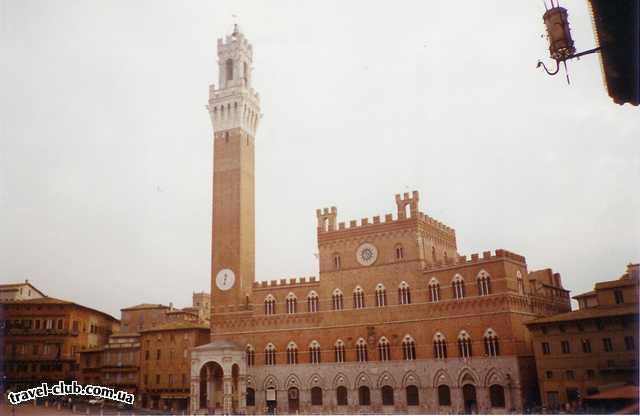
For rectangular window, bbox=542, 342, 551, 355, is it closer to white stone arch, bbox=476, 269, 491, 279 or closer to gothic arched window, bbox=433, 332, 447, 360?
white stone arch, bbox=476, 269, 491, 279

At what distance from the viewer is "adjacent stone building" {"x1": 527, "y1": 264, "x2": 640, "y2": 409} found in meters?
27.5

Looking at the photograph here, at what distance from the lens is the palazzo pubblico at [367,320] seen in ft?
108

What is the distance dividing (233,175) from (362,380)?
1864 cm

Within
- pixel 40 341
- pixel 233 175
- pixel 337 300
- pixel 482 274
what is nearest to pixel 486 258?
pixel 482 274

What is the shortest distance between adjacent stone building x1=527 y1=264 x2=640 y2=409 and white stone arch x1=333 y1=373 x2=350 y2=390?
477 inches

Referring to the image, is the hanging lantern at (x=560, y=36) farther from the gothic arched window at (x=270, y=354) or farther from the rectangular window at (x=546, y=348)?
the gothic arched window at (x=270, y=354)

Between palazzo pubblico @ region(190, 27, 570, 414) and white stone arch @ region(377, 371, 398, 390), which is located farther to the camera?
white stone arch @ region(377, 371, 398, 390)

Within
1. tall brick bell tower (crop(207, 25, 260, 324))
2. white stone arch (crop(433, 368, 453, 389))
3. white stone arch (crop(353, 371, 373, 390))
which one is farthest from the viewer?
tall brick bell tower (crop(207, 25, 260, 324))

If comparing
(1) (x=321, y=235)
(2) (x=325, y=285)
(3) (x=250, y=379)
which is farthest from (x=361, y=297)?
(3) (x=250, y=379)

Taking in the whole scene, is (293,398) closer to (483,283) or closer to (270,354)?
(270,354)

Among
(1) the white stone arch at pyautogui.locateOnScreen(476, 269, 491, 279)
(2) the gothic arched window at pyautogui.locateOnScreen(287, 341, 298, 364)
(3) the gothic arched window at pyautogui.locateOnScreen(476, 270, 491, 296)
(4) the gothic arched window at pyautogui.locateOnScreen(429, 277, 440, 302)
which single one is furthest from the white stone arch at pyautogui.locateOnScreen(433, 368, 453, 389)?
(2) the gothic arched window at pyautogui.locateOnScreen(287, 341, 298, 364)

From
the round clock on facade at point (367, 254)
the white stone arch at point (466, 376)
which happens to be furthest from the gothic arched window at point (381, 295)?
the white stone arch at point (466, 376)

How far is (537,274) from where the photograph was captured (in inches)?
1645

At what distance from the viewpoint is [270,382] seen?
39.2 meters
